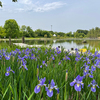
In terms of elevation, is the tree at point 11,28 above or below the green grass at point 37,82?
above

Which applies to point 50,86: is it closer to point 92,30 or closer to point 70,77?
point 70,77

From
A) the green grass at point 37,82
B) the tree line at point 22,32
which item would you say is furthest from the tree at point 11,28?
the green grass at point 37,82

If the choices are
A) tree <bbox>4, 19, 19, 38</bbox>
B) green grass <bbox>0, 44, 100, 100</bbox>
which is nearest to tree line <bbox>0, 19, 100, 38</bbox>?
tree <bbox>4, 19, 19, 38</bbox>

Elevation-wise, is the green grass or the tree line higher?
the tree line

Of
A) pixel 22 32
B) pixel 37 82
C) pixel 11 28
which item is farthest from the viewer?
pixel 22 32

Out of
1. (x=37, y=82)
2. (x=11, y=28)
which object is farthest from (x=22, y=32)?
(x=37, y=82)

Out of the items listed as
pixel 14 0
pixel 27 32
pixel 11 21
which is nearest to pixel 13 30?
pixel 11 21

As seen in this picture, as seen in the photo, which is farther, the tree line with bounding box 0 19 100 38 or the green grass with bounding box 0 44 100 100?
the tree line with bounding box 0 19 100 38

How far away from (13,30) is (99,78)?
46.6m

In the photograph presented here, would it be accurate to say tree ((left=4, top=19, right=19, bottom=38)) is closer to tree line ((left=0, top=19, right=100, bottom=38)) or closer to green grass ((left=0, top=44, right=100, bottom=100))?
tree line ((left=0, top=19, right=100, bottom=38))

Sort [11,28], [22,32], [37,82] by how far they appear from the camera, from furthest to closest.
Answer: [22,32], [11,28], [37,82]

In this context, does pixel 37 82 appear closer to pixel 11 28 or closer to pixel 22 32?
pixel 11 28

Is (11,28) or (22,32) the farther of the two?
(22,32)

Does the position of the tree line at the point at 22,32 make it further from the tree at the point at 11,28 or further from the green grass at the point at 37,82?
the green grass at the point at 37,82
